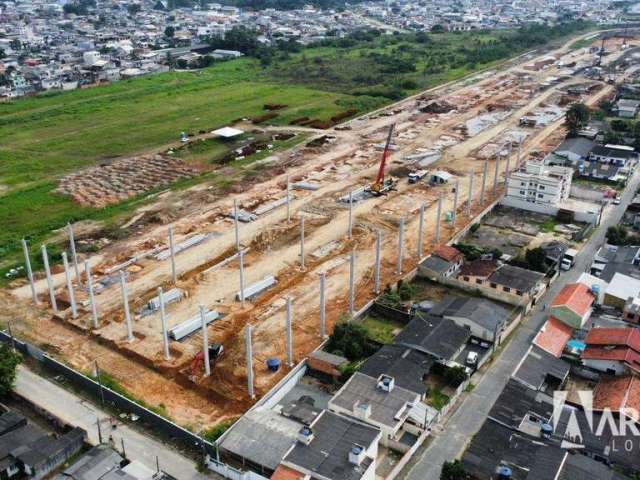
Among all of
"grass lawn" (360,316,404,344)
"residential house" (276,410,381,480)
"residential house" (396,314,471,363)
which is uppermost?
"residential house" (276,410,381,480)

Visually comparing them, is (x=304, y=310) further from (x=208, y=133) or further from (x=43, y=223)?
(x=208, y=133)

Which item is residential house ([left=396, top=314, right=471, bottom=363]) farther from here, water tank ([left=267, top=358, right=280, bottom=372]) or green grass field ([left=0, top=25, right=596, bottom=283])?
green grass field ([left=0, top=25, right=596, bottom=283])

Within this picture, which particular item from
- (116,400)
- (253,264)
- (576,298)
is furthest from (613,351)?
(116,400)

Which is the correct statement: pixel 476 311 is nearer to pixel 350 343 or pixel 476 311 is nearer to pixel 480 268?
pixel 480 268

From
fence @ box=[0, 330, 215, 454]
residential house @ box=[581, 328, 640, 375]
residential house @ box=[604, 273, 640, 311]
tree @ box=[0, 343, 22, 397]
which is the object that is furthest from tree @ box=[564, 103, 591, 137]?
tree @ box=[0, 343, 22, 397]

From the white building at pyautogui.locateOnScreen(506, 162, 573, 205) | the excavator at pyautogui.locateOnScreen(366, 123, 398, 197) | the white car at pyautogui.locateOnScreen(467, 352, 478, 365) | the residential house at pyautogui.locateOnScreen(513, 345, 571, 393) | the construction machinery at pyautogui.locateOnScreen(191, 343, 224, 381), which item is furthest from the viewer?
the excavator at pyautogui.locateOnScreen(366, 123, 398, 197)

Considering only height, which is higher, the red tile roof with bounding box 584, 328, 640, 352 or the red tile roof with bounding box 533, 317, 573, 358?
the red tile roof with bounding box 584, 328, 640, 352

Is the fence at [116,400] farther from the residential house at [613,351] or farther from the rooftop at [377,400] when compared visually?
the residential house at [613,351]
